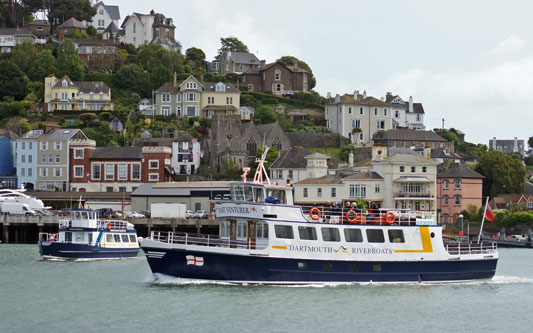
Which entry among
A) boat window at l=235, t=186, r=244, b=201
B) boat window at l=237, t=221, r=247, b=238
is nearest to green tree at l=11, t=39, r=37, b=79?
boat window at l=235, t=186, r=244, b=201

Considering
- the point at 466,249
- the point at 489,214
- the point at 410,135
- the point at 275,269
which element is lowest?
the point at 275,269

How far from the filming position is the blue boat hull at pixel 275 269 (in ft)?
139

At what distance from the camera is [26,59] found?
13075 centimetres

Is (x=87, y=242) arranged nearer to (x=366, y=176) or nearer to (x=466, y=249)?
(x=466, y=249)

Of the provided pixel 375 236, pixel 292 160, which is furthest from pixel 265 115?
pixel 375 236

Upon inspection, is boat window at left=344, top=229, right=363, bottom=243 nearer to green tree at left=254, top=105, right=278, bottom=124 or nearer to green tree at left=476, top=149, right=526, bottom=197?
green tree at left=476, top=149, right=526, bottom=197

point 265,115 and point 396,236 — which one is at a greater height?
point 265,115

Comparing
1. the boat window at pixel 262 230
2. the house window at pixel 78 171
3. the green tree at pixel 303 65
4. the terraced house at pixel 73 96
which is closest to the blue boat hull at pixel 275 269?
the boat window at pixel 262 230

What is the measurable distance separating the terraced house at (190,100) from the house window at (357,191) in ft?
111

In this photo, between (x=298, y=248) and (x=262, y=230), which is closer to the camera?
(x=298, y=248)

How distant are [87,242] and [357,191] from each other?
116 ft

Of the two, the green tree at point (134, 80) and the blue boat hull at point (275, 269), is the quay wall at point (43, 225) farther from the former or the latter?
the green tree at point (134, 80)

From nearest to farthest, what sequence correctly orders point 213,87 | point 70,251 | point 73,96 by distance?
point 70,251, point 73,96, point 213,87

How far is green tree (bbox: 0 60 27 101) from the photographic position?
124 metres
